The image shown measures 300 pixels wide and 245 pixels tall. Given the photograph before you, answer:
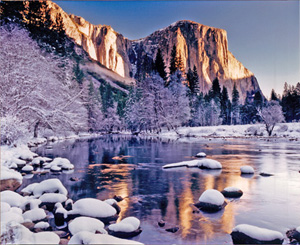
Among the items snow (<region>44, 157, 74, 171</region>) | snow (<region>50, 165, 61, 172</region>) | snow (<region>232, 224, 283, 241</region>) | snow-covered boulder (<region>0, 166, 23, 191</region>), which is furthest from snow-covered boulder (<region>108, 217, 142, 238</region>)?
snow (<region>44, 157, 74, 171</region>)

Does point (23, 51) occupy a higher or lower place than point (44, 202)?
higher

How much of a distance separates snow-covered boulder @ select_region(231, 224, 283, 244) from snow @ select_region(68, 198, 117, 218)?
329cm

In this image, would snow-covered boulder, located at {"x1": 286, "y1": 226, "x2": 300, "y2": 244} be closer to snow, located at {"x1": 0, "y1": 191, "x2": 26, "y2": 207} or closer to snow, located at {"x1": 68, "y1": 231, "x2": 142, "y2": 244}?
snow, located at {"x1": 68, "y1": 231, "x2": 142, "y2": 244}

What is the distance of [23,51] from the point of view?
21.5 meters

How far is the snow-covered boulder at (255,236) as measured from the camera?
197 inches

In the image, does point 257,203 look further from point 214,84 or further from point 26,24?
point 214,84

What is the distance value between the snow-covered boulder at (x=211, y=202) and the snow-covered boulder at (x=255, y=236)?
6.13 feet

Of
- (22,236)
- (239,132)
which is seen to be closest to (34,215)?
(22,236)

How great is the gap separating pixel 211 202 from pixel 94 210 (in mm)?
3545

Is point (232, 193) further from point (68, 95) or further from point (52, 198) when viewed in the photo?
point (68, 95)

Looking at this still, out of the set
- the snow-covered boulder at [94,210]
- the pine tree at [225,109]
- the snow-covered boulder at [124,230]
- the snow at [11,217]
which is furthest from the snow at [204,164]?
the pine tree at [225,109]

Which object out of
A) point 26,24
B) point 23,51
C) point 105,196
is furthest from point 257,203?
point 26,24

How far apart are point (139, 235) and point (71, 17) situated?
225m

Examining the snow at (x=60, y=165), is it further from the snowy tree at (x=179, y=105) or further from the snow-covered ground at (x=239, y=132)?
the snowy tree at (x=179, y=105)
